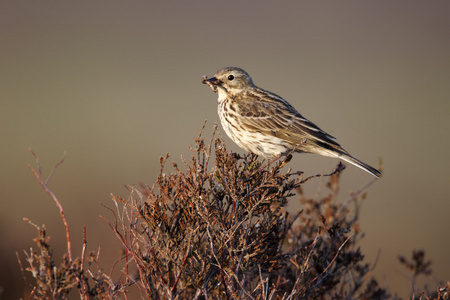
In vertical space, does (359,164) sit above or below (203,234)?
above

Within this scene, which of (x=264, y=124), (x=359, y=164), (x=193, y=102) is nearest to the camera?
(x=359, y=164)

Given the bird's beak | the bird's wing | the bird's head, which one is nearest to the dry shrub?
the bird's wing

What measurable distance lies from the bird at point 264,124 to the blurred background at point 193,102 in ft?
10.1

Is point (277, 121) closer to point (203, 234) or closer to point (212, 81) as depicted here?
point (212, 81)

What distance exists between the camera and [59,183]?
1700 cm

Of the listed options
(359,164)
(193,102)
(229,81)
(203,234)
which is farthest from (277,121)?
(193,102)

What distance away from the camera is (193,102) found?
27.1 m

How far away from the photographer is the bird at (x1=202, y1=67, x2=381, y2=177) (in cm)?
682

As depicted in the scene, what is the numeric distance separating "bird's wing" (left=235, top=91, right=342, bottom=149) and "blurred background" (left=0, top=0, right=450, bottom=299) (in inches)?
124

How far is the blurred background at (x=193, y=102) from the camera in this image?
51.1ft

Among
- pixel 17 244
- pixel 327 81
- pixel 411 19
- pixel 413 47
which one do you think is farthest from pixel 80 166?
pixel 411 19

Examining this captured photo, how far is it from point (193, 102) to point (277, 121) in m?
20.0

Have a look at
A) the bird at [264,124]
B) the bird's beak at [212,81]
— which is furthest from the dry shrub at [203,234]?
the bird's beak at [212,81]

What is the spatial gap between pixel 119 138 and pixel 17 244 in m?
12.6
